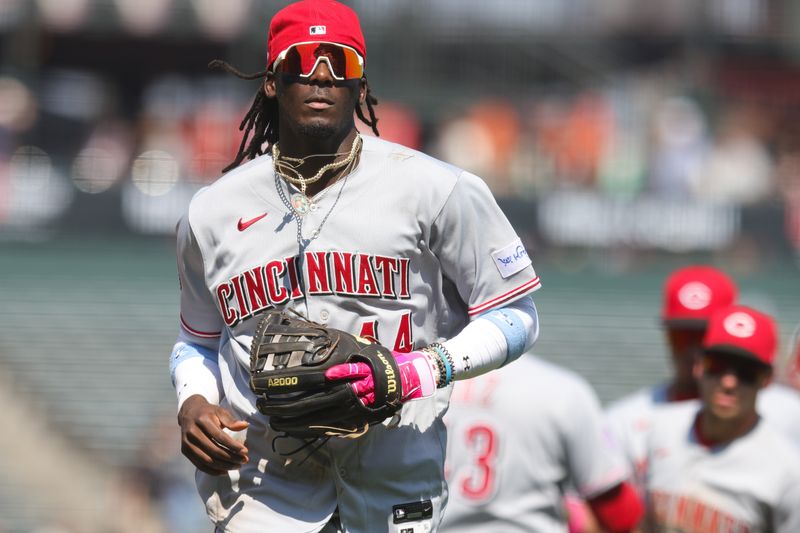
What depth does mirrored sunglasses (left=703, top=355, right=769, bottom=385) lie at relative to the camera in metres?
5.07

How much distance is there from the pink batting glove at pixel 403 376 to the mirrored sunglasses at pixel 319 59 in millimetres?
644

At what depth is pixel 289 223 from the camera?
124 inches

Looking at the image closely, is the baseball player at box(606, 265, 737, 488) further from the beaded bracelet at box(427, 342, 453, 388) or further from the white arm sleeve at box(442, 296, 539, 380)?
the beaded bracelet at box(427, 342, 453, 388)

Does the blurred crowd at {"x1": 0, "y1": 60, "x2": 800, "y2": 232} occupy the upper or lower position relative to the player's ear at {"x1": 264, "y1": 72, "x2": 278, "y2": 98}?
lower

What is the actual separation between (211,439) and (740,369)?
267 cm

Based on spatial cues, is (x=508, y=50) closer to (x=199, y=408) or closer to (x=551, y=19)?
(x=551, y=19)

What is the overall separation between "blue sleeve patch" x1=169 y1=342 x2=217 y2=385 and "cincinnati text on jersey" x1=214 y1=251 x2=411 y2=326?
0.27m

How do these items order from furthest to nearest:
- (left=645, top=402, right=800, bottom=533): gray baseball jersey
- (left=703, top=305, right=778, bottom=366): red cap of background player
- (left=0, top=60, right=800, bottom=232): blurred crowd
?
(left=0, top=60, right=800, bottom=232): blurred crowd, (left=703, top=305, right=778, bottom=366): red cap of background player, (left=645, top=402, right=800, bottom=533): gray baseball jersey

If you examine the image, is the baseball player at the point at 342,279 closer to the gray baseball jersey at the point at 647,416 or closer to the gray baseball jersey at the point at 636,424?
the gray baseball jersey at the point at 636,424

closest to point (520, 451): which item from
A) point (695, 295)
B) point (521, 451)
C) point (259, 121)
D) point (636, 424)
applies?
point (521, 451)

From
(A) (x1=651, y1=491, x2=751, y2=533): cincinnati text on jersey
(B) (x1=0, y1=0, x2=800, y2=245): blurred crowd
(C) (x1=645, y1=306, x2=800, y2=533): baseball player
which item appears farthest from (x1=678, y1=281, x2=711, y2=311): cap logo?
(B) (x1=0, y1=0, x2=800, y2=245): blurred crowd

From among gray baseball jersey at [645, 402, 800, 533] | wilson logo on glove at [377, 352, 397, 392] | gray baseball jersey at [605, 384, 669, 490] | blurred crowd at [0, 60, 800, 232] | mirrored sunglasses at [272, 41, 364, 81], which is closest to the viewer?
wilson logo on glove at [377, 352, 397, 392]

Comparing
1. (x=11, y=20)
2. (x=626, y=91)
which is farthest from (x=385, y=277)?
(x=11, y=20)

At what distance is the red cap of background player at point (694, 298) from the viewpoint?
6117mm
